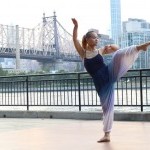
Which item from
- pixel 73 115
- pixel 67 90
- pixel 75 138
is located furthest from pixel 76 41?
pixel 67 90

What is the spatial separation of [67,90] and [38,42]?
49359 millimetres

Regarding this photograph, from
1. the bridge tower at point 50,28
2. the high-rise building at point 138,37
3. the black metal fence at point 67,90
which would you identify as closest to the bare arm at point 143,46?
the black metal fence at point 67,90

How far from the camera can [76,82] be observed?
10.8m

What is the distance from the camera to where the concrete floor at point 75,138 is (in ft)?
18.3

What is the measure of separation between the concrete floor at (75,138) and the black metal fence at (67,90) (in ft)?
4.74

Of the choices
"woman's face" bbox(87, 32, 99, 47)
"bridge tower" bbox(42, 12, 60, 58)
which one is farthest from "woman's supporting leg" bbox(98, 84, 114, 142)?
"bridge tower" bbox(42, 12, 60, 58)

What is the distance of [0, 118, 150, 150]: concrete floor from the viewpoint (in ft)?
18.3

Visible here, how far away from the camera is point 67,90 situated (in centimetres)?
1102

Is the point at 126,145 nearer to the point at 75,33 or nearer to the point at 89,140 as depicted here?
the point at 89,140

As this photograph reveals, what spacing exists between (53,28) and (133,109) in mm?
56327

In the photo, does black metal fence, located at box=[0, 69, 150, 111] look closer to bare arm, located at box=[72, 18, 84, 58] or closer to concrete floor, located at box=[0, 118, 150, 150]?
concrete floor, located at box=[0, 118, 150, 150]

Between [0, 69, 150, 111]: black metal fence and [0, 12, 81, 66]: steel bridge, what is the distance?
29197mm

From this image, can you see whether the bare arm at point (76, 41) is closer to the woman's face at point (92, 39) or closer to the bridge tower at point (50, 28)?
the woman's face at point (92, 39)

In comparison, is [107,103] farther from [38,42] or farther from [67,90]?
[38,42]
